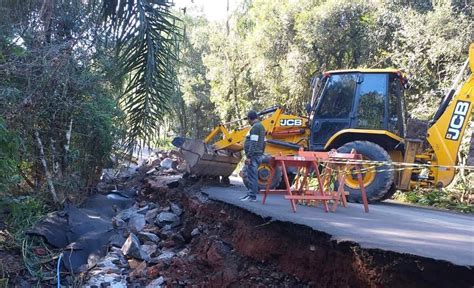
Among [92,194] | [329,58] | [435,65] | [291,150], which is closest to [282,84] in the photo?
[329,58]

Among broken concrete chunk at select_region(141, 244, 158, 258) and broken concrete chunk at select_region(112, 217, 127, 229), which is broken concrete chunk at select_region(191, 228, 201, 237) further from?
broken concrete chunk at select_region(112, 217, 127, 229)

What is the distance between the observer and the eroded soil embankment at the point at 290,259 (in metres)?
3.63

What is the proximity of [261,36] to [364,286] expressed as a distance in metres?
16.8

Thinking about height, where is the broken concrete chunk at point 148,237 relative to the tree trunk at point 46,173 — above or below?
below

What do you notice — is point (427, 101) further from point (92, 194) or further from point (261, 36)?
point (92, 194)

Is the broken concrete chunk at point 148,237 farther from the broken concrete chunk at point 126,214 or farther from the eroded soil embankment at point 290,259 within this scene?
the broken concrete chunk at point 126,214

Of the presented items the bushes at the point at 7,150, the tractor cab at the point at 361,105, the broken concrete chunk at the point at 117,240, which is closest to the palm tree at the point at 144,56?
the bushes at the point at 7,150

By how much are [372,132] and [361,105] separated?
652 millimetres

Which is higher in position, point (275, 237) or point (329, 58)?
point (329, 58)

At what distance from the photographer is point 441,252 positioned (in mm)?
3924

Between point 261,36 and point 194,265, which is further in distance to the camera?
point 261,36

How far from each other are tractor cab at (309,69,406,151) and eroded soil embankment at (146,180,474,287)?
11.2 ft

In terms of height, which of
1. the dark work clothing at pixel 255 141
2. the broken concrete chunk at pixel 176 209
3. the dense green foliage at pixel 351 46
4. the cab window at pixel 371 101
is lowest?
the broken concrete chunk at pixel 176 209

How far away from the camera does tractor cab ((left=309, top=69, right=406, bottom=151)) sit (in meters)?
9.84
